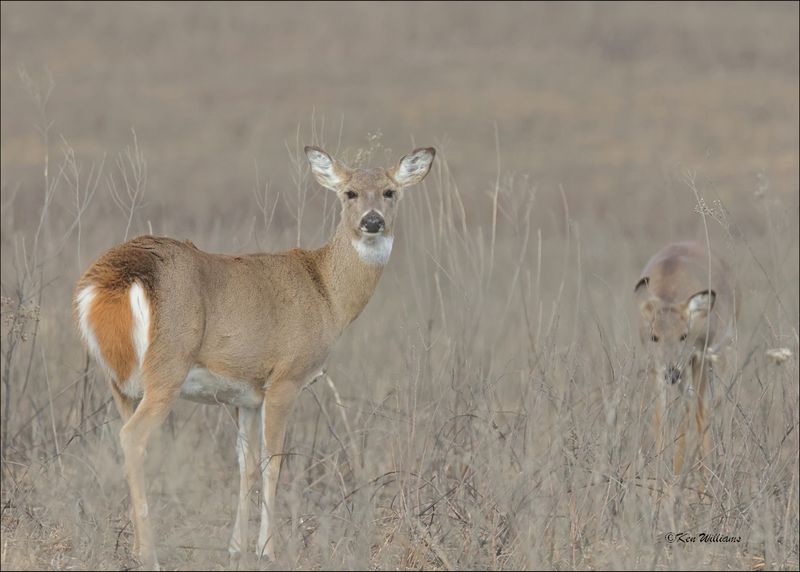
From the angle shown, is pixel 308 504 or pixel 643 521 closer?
pixel 643 521

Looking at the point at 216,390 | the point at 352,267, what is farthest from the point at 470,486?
the point at 352,267

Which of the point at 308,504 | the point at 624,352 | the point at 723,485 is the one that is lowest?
the point at 308,504

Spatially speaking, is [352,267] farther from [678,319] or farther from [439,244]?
[678,319]

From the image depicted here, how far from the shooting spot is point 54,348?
11320mm

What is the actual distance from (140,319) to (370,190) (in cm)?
196

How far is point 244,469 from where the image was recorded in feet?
24.3

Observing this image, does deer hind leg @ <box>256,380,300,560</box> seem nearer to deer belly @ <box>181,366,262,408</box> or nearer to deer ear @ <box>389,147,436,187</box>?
deer belly @ <box>181,366,262,408</box>

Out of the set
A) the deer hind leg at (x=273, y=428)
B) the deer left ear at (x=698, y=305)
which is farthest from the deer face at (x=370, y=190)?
the deer left ear at (x=698, y=305)

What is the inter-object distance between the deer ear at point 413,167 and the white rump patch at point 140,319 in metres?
2.17

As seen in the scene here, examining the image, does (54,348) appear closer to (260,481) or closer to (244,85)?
(260,481)

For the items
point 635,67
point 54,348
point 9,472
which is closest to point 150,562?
point 9,472

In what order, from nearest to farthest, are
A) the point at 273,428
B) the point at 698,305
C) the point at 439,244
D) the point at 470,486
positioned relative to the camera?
the point at 470,486, the point at 273,428, the point at 439,244, the point at 698,305

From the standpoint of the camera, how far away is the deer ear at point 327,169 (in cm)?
826

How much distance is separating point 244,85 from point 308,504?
30801mm
